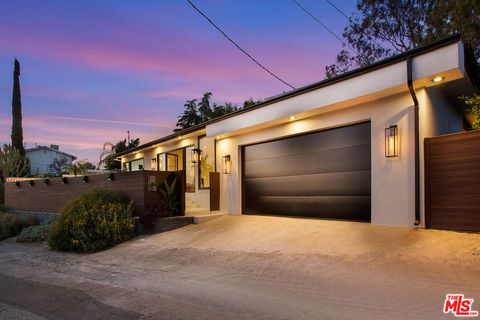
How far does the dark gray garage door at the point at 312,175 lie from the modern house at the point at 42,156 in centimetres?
4214

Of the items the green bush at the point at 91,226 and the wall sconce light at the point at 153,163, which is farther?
the wall sconce light at the point at 153,163

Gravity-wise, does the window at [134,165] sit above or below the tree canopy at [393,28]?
below

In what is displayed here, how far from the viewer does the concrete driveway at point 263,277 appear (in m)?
4.42

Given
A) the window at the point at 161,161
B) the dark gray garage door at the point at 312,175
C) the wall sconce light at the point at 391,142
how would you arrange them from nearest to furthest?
the wall sconce light at the point at 391,142 → the dark gray garage door at the point at 312,175 → the window at the point at 161,161

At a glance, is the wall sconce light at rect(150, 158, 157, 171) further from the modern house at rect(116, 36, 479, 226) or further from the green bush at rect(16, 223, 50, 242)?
the green bush at rect(16, 223, 50, 242)

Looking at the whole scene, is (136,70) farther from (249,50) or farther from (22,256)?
(22,256)

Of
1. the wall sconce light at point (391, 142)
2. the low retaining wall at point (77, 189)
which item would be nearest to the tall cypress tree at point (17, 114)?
the low retaining wall at point (77, 189)

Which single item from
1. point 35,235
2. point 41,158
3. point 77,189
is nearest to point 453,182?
point 35,235

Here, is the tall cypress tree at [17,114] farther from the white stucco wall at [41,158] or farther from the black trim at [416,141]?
the black trim at [416,141]

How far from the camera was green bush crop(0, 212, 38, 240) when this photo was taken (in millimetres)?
13031

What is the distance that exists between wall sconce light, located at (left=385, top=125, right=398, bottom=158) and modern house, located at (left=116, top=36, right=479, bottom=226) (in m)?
0.02

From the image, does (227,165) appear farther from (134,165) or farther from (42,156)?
(42,156)

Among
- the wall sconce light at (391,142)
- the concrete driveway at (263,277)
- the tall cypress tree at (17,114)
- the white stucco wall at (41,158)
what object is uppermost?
the tall cypress tree at (17,114)

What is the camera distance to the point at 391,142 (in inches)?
305
